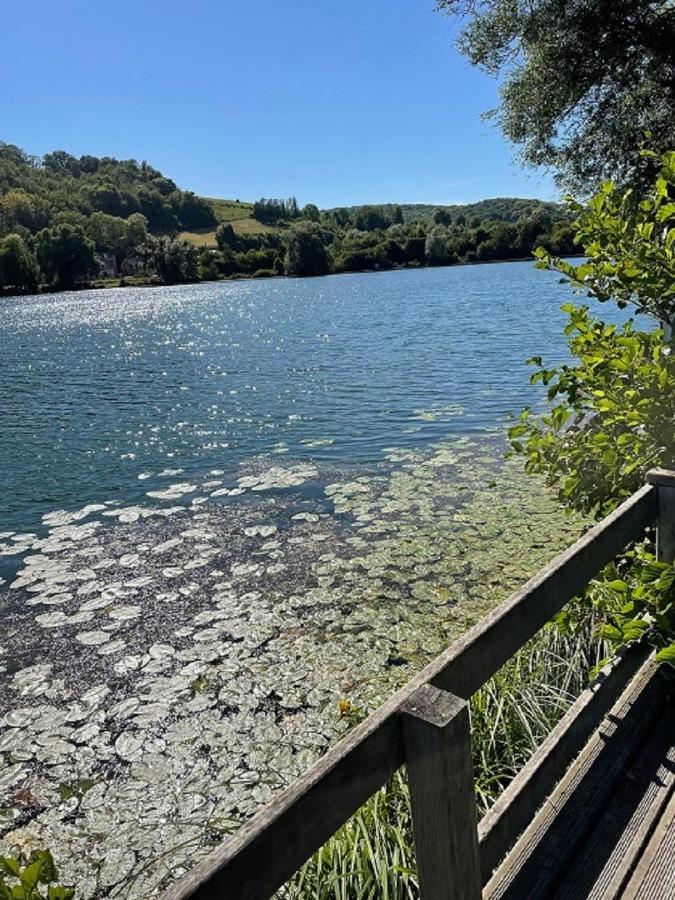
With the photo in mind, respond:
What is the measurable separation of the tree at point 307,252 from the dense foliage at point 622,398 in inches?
5377

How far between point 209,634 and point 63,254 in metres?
128

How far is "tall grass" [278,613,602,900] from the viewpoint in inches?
134

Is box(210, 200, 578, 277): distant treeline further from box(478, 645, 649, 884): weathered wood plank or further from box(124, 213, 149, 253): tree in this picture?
box(478, 645, 649, 884): weathered wood plank

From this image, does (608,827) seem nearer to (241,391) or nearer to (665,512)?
(665,512)

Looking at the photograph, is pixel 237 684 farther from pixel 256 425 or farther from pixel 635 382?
pixel 256 425

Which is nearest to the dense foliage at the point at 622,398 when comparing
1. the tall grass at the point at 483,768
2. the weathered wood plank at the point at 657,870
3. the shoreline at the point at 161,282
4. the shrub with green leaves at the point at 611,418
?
the shrub with green leaves at the point at 611,418

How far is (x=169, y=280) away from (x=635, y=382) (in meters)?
144

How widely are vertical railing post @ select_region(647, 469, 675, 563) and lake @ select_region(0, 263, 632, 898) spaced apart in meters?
3.36

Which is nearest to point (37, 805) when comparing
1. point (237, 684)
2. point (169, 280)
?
point (237, 684)

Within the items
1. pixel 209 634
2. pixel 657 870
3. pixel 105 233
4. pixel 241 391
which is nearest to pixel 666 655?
pixel 657 870

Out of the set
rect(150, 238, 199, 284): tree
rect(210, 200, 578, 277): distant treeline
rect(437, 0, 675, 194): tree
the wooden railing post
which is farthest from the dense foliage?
rect(150, 238, 199, 284): tree

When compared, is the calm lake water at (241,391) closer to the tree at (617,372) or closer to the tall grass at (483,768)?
the tall grass at (483,768)

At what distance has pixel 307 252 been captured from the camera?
445ft

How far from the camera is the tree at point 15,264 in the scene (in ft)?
361
